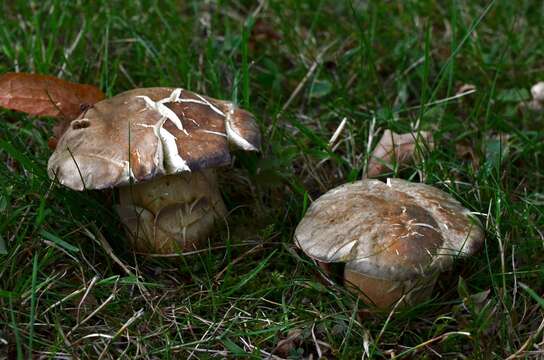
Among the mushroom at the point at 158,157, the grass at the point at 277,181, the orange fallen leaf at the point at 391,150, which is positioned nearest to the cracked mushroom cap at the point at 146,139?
the mushroom at the point at 158,157

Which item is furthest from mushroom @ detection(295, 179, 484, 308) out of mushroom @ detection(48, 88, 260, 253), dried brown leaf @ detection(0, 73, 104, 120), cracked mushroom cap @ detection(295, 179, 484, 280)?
dried brown leaf @ detection(0, 73, 104, 120)

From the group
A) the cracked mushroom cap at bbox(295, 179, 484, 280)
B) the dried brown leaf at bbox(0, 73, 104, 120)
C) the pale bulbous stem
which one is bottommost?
the pale bulbous stem

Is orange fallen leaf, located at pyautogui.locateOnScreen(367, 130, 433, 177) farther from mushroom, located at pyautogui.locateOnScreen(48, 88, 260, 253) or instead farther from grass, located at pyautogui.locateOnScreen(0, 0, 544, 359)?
mushroom, located at pyautogui.locateOnScreen(48, 88, 260, 253)

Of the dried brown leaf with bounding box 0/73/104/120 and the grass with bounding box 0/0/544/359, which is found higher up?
the dried brown leaf with bounding box 0/73/104/120

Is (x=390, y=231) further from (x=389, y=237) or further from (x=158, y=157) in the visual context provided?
(x=158, y=157)

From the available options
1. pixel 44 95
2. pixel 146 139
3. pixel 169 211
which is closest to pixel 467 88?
pixel 169 211

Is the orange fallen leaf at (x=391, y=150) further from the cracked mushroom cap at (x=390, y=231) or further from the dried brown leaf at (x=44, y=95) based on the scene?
the dried brown leaf at (x=44, y=95)

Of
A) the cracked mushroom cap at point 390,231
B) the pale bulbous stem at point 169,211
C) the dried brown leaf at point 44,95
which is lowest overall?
the pale bulbous stem at point 169,211

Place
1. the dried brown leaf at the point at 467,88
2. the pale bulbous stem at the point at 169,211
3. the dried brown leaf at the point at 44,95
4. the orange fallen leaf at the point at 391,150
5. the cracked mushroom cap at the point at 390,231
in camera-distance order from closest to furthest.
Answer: the cracked mushroom cap at the point at 390,231
the pale bulbous stem at the point at 169,211
the dried brown leaf at the point at 44,95
the orange fallen leaf at the point at 391,150
the dried brown leaf at the point at 467,88
